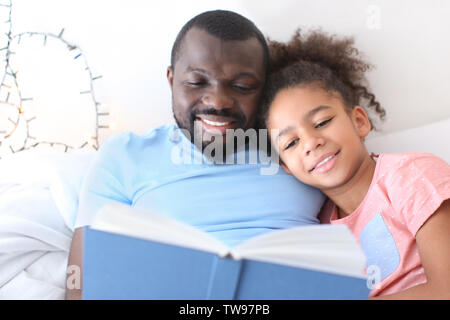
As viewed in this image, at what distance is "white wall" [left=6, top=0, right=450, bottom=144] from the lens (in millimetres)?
1286

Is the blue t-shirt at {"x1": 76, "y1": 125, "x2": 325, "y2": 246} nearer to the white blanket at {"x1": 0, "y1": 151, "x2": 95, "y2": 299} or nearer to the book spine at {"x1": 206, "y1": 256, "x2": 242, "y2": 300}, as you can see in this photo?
the white blanket at {"x1": 0, "y1": 151, "x2": 95, "y2": 299}

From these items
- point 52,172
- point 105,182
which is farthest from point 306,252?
point 52,172

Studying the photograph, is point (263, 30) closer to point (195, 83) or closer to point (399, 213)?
point (195, 83)

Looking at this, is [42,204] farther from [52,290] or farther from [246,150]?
[246,150]

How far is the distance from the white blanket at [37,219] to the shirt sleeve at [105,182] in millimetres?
84

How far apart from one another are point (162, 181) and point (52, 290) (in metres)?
0.30

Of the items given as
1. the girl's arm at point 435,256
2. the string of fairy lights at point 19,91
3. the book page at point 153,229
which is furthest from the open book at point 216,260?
the string of fairy lights at point 19,91

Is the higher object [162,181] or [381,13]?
[381,13]

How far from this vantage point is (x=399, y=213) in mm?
817

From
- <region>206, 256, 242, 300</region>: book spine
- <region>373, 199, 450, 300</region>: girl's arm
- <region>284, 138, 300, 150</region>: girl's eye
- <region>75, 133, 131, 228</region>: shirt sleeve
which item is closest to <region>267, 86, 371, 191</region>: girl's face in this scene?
<region>284, 138, 300, 150</region>: girl's eye

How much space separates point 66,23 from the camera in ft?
4.19

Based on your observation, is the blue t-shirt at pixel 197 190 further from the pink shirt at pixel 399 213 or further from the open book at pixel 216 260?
the open book at pixel 216 260
